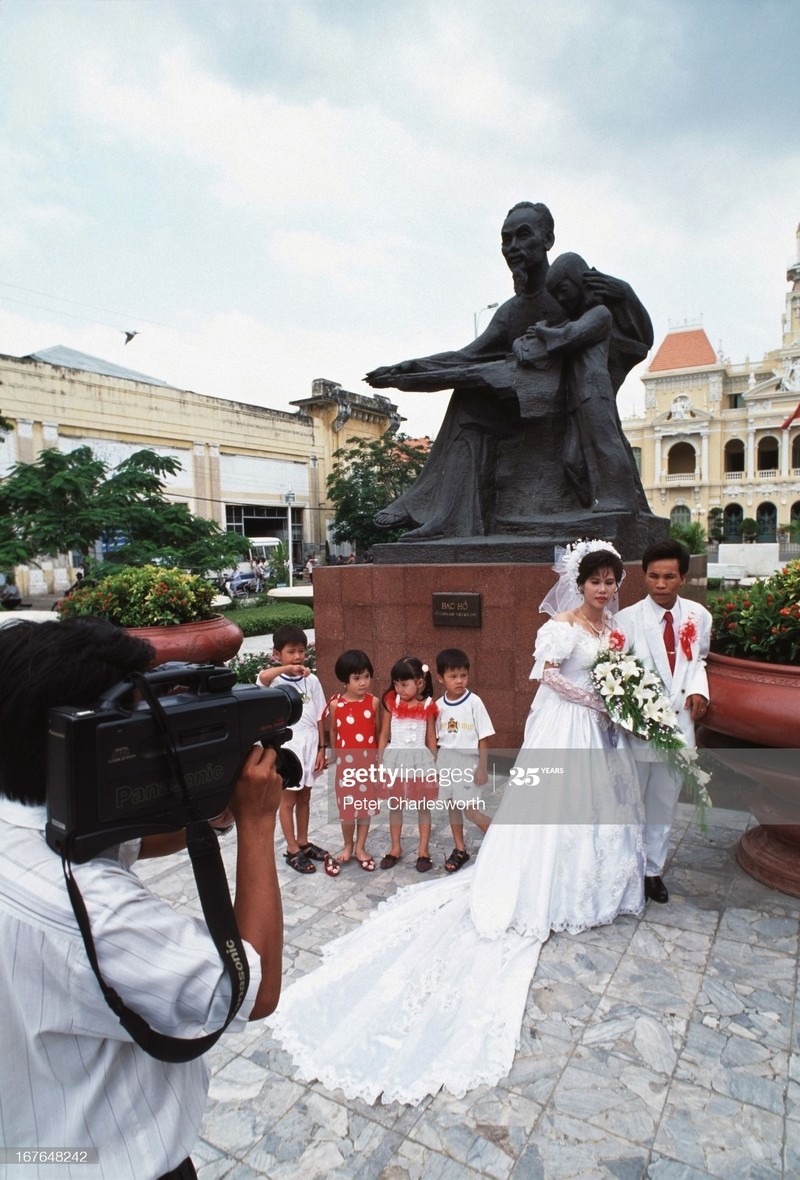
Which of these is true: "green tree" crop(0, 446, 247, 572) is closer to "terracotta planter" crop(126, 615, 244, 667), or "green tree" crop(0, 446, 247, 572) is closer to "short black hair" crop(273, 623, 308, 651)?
"terracotta planter" crop(126, 615, 244, 667)

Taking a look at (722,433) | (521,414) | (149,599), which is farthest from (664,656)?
(722,433)

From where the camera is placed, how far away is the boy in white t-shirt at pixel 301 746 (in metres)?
3.72

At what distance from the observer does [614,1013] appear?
97.3 inches

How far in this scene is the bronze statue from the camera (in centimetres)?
520

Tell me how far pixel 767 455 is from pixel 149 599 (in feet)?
184

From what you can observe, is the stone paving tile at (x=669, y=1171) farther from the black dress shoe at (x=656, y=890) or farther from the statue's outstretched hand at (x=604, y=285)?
the statue's outstretched hand at (x=604, y=285)

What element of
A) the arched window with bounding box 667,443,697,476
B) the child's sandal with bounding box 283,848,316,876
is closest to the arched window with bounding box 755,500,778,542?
the arched window with bounding box 667,443,697,476

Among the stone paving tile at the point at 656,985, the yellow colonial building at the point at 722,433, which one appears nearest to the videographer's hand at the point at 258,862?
the stone paving tile at the point at 656,985

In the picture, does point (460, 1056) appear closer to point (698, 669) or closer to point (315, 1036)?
point (315, 1036)

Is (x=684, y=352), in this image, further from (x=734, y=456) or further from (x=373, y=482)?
(x=373, y=482)

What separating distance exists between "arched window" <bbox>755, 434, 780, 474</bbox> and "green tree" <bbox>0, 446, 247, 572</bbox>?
5138 cm

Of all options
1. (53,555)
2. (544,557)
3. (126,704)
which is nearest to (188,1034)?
(126,704)

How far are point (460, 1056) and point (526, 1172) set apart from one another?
426 mm

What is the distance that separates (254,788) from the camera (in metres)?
1.18
